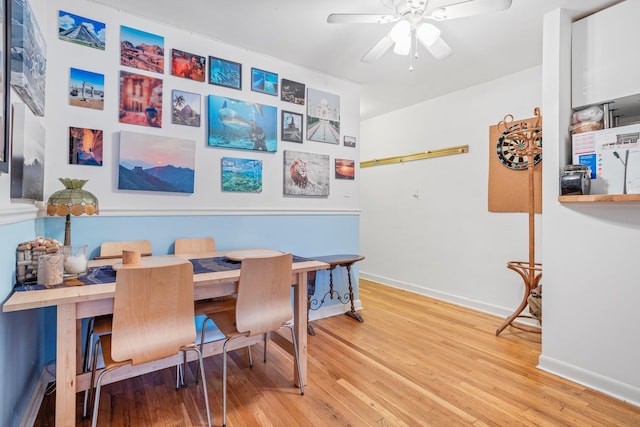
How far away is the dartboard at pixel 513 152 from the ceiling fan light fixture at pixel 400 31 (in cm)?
178

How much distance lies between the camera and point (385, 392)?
1.95 metres

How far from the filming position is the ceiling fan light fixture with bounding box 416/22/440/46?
2010 mm

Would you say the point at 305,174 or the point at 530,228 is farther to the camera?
the point at 305,174

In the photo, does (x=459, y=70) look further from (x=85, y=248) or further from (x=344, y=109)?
(x=85, y=248)

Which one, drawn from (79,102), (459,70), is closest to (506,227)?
(459,70)

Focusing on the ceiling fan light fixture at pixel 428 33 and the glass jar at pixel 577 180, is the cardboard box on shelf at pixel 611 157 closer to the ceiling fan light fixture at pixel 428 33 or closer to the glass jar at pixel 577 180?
the glass jar at pixel 577 180

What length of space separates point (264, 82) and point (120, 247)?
6.10ft

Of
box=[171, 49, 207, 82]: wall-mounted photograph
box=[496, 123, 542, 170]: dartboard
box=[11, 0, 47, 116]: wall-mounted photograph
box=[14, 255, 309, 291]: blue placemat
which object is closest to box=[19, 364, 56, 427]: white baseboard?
box=[14, 255, 309, 291]: blue placemat

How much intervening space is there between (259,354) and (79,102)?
7.30ft

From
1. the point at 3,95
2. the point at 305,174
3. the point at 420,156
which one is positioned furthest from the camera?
the point at 420,156

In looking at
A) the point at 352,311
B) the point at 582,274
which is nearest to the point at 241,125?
the point at 352,311

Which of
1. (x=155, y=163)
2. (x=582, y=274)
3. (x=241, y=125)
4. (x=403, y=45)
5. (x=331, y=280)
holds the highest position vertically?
(x=403, y=45)

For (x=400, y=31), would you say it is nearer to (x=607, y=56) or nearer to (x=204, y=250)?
(x=607, y=56)

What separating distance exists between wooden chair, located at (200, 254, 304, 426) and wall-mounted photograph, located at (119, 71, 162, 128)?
1509mm
